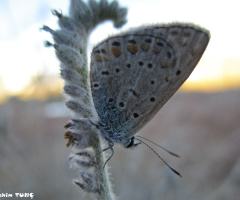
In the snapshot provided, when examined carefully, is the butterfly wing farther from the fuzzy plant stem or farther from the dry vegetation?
the dry vegetation

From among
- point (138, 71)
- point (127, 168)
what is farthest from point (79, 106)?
point (127, 168)

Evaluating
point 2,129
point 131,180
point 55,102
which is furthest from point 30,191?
point 55,102

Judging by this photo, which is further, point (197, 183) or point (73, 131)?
point (197, 183)

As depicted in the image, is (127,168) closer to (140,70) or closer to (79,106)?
(140,70)

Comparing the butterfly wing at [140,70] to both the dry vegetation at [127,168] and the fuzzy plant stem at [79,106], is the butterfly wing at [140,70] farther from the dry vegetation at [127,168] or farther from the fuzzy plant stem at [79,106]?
the dry vegetation at [127,168]

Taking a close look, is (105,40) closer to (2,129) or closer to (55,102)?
(2,129)

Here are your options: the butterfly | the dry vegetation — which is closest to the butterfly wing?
the butterfly
